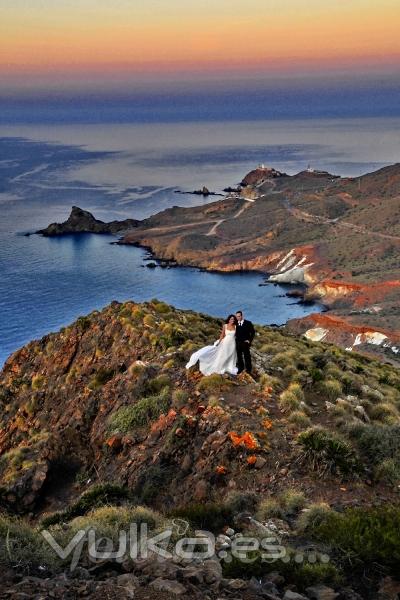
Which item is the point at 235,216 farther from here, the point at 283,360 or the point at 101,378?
the point at 283,360

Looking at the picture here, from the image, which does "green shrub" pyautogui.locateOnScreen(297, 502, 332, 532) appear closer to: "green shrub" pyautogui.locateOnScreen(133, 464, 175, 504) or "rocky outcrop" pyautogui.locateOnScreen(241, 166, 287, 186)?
"green shrub" pyautogui.locateOnScreen(133, 464, 175, 504)

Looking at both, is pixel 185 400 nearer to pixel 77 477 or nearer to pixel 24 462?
pixel 77 477

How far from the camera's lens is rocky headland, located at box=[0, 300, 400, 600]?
21.8 feet

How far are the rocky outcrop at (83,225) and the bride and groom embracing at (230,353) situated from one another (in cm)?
12881

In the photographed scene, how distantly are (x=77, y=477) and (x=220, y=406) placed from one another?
13.6 ft

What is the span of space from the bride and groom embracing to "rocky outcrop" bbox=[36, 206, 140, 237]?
12881cm

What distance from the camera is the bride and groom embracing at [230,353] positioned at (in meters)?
15.1

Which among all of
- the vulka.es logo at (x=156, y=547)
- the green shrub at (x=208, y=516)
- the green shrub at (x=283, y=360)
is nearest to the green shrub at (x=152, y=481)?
the green shrub at (x=208, y=516)

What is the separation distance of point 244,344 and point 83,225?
132 m

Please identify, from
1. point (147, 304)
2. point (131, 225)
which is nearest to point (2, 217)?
point (131, 225)

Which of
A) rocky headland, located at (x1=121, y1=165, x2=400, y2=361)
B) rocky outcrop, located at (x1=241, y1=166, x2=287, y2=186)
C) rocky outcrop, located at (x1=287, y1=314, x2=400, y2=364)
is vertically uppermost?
rocky outcrop, located at (x1=241, y1=166, x2=287, y2=186)

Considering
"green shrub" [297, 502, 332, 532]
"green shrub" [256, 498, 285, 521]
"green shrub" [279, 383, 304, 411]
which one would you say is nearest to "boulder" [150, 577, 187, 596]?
"green shrub" [297, 502, 332, 532]

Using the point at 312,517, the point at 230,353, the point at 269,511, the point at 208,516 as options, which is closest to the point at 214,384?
the point at 230,353

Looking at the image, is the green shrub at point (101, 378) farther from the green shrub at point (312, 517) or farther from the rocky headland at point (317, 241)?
the rocky headland at point (317, 241)
